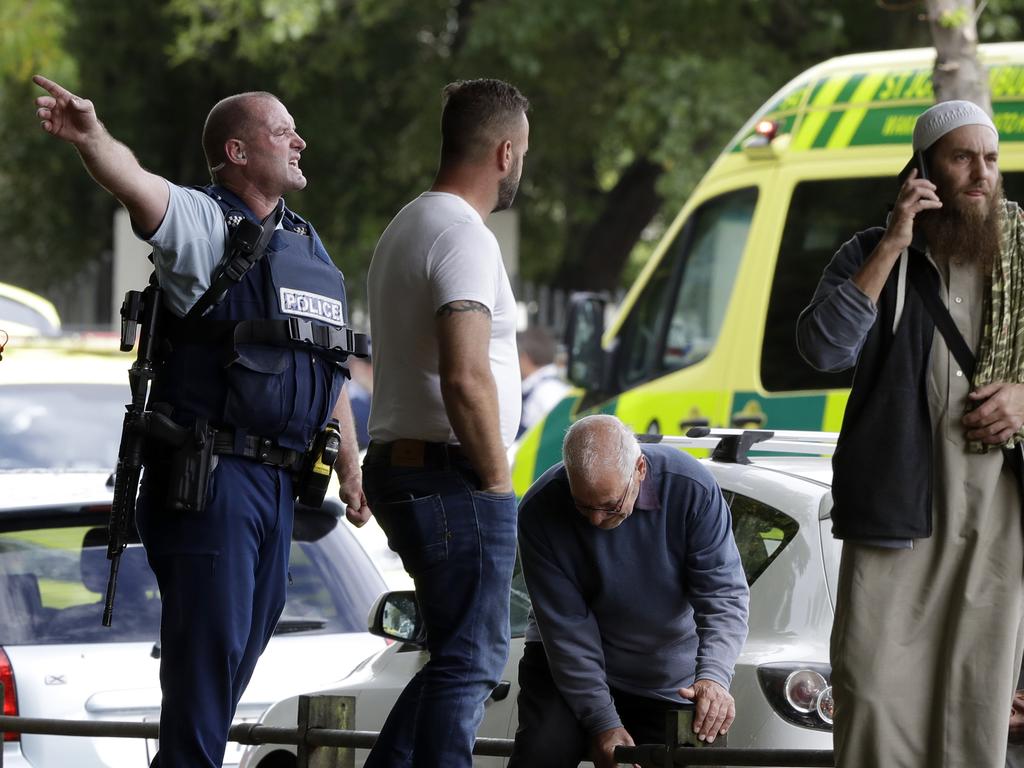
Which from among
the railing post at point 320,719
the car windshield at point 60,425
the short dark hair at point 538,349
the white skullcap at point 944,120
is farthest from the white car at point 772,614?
the short dark hair at point 538,349

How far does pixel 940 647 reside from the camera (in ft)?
13.5

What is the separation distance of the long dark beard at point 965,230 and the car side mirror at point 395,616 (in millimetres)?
1958

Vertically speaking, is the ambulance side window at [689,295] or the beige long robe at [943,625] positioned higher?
the ambulance side window at [689,295]

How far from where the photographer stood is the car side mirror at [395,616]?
215 inches

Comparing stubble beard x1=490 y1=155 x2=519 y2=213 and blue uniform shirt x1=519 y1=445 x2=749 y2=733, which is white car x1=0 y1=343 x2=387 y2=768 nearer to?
blue uniform shirt x1=519 y1=445 x2=749 y2=733

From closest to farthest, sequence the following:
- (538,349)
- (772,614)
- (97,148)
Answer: (97,148), (772,614), (538,349)

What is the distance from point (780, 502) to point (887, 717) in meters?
0.94

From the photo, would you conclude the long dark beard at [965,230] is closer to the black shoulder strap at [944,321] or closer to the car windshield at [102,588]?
the black shoulder strap at [944,321]

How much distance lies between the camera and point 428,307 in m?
4.46

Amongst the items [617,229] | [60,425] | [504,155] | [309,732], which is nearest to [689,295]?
[60,425]

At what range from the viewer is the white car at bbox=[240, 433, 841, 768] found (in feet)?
14.8

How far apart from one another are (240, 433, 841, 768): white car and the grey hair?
1.54 feet

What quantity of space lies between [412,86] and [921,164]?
16.6 m

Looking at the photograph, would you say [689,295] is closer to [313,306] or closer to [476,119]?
[476,119]
